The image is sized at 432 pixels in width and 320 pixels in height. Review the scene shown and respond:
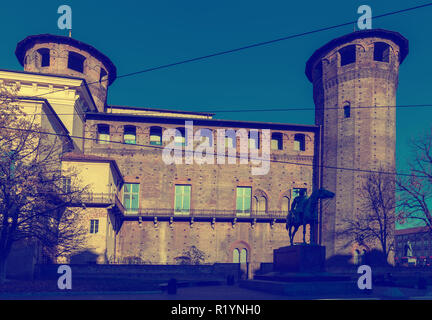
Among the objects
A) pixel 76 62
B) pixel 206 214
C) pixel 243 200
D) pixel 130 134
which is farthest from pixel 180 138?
pixel 76 62

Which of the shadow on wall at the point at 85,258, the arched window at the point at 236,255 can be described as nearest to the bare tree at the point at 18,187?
the shadow on wall at the point at 85,258

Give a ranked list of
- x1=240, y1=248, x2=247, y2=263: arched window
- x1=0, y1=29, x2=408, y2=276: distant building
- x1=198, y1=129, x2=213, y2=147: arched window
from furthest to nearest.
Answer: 1. x1=198, y1=129, x2=213, y2=147: arched window
2. x1=240, y1=248, x2=247, y2=263: arched window
3. x1=0, y1=29, x2=408, y2=276: distant building

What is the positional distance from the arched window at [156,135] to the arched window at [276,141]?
29.7 feet

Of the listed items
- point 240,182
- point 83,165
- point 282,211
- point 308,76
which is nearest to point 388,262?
point 282,211

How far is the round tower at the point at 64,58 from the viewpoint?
34219 millimetres

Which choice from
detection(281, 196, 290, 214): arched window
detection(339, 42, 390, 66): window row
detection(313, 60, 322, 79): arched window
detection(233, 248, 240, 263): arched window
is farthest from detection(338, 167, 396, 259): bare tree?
detection(313, 60, 322, 79): arched window

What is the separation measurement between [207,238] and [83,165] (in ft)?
36.4

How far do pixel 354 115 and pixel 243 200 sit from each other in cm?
1054

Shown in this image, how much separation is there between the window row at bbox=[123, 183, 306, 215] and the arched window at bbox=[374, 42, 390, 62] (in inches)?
480

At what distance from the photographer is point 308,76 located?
39.2 metres

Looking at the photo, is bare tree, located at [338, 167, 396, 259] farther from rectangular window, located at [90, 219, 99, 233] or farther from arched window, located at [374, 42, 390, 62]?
rectangular window, located at [90, 219, 99, 233]

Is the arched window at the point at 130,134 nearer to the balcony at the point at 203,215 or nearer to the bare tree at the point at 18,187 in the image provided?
the balcony at the point at 203,215

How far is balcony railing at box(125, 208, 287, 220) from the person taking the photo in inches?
1296

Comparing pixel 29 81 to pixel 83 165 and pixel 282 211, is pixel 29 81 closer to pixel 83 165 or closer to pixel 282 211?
pixel 83 165
